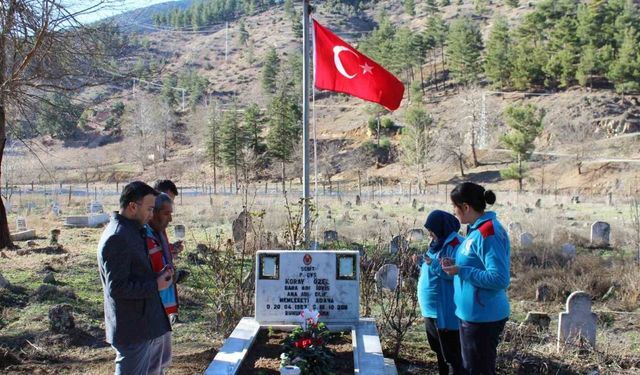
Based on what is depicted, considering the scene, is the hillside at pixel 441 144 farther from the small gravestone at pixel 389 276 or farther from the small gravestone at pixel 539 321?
the small gravestone at pixel 539 321

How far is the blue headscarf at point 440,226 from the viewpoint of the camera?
5219 mm

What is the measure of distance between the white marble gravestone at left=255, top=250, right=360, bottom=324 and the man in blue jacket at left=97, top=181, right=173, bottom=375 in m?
2.33

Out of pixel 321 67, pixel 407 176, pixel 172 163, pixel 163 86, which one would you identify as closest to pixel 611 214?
pixel 321 67

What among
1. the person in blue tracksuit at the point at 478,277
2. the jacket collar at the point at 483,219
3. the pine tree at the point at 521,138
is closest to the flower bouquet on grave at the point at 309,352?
the person in blue tracksuit at the point at 478,277

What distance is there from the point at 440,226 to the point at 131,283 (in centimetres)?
238

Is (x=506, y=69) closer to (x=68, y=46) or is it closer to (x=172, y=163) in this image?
(x=172, y=163)

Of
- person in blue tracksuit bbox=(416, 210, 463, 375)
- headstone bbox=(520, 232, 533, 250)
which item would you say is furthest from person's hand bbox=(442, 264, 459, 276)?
headstone bbox=(520, 232, 533, 250)

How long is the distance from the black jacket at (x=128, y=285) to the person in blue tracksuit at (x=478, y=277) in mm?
1923

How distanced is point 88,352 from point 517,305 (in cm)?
618

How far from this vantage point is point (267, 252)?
6629mm

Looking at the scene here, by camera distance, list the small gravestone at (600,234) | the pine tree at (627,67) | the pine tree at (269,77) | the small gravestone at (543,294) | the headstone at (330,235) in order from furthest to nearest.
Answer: the pine tree at (269,77) < the pine tree at (627,67) < the small gravestone at (600,234) < the headstone at (330,235) < the small gravestone at (543,294)

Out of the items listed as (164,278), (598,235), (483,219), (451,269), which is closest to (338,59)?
(483,219)

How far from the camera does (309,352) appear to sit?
5254mm

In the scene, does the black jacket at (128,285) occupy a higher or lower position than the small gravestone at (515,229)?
higher
